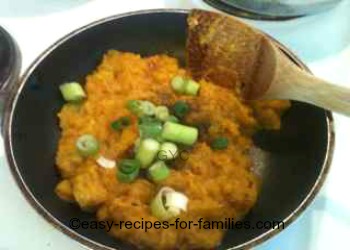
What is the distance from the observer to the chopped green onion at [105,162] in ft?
2.92

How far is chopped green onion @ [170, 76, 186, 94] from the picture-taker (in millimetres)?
991

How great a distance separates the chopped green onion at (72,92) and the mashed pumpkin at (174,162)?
13 mm

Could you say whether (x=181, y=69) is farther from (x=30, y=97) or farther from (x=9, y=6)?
(x=9, y=6)

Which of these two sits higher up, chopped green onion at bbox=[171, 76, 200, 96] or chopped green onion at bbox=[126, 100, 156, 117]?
chopped green onion at bbox=[171, 76, 200, 96]

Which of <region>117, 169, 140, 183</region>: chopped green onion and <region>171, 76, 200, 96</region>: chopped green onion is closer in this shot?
<region>117, 169, 140, 183</region>: chopped green onion

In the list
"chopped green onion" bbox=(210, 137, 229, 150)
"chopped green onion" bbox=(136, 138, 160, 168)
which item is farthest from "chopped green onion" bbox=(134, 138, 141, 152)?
"chopped green onion" bbox=(210, 137, 229, 150)

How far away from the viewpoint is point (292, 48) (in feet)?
3.70

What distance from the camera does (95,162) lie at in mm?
896

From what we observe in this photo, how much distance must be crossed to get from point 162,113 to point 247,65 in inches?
6.8

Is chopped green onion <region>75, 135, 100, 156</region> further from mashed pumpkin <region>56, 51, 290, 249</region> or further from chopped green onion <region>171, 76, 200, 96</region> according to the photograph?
chopped green onion <region>171, 76, 200, 96</region>

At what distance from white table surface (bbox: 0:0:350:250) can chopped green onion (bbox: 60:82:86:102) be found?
143 mm

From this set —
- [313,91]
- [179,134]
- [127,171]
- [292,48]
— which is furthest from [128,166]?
[292,48]

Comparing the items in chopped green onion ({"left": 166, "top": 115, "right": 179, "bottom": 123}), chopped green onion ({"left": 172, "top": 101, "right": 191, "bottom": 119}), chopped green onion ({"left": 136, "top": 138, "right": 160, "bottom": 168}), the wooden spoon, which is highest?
the wooden spoon

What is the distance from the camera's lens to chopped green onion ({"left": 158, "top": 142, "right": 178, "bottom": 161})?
0.90m
